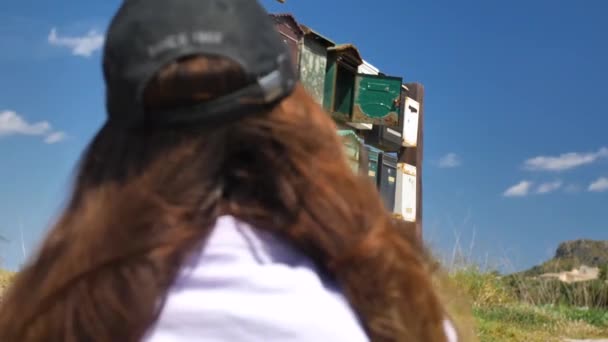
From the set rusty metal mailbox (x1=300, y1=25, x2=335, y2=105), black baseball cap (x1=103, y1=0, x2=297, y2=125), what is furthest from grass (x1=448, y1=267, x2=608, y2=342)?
black baseball cap (x1=103, y1=0, x2=297, y2=125)

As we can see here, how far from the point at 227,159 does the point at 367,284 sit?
0.78 ft

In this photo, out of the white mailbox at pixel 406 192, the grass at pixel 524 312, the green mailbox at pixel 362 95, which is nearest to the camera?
the grass at pixel 524 312

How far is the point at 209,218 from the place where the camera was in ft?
3.07

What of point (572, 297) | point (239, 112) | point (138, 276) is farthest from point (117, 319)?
point (572, 297)

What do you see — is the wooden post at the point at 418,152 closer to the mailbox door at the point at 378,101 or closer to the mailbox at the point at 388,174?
the mailbox at the point at 388,174

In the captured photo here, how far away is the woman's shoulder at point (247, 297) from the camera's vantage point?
90 cm

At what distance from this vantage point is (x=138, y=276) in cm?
88

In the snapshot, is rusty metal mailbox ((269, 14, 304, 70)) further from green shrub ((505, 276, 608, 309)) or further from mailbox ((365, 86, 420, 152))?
green shrub ((505, 276, 608, 309))

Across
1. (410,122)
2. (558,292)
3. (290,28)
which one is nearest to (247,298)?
(290,28)

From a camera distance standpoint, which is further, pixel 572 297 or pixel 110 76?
pixel 572 297

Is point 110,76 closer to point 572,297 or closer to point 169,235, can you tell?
point 169,235

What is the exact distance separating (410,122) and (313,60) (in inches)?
70.4

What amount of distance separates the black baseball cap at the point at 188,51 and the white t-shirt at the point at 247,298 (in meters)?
0.15

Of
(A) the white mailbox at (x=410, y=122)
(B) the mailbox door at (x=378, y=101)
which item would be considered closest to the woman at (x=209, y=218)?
(B) the mailbox door at (x=378, y=101)
